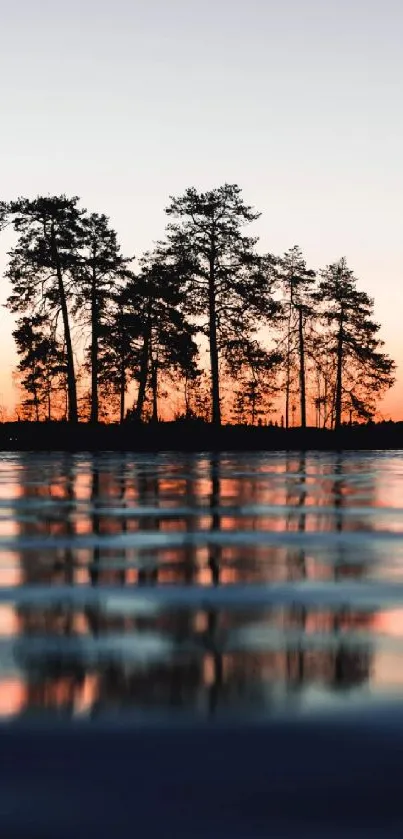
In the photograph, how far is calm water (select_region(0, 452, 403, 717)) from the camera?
5.59 metres

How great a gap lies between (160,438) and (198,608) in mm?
49843

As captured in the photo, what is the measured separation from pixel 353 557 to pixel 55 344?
54.1m

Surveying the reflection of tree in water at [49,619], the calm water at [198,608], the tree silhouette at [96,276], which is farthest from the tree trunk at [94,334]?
the calm water at [198,608]

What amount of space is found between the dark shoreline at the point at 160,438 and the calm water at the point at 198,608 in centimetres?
3954

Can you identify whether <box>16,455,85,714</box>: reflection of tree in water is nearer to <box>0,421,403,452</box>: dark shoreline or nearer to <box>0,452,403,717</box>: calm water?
<box>0,452,403,717</box>: calm water

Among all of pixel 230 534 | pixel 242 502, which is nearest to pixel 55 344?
pixel 242 502

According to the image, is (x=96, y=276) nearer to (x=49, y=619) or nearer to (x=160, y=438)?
(x=160, y=438)

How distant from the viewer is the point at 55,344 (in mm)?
64188

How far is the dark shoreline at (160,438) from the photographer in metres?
56.9

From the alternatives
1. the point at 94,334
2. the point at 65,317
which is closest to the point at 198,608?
the point at 65,317

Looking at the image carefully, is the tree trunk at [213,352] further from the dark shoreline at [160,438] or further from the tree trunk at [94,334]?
the tree trunk at [94,334]

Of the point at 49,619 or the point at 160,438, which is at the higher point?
the point at 160,438

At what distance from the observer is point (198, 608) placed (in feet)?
26.9

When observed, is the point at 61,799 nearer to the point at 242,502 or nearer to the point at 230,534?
the point at 230,534
